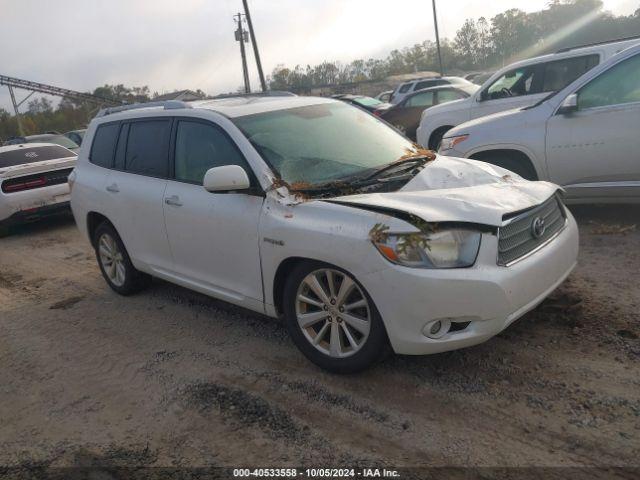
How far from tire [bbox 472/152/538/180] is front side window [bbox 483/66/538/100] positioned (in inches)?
104

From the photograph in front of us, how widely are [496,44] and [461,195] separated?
80.1 m

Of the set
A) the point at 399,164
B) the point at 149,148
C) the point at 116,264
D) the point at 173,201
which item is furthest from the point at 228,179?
the point at 116,264

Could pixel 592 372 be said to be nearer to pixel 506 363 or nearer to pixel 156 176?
pixel 506 363

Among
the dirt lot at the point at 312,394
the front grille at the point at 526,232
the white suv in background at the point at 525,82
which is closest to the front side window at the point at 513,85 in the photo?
the white suv in background at the point at 525,82

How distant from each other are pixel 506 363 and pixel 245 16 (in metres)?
33.8

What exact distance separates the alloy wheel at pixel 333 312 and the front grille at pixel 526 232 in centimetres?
84

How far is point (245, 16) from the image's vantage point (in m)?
33.9

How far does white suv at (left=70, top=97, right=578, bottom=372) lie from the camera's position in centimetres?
315

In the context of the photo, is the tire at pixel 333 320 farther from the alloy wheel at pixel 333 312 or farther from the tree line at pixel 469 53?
the tree line at pixel 469 53

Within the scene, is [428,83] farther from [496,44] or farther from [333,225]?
[496,44]

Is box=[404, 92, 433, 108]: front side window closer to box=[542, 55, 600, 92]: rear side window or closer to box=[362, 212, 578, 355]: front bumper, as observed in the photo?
box=[542, 55, 600, 92]: rear side window

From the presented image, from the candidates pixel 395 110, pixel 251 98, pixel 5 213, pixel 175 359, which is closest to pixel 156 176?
pixel 251 98

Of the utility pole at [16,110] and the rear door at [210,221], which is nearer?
the rear door at [210,221]

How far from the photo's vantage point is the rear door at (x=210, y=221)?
12.9ft
